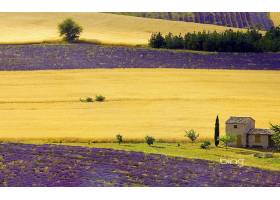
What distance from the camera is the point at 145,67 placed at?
1246 inches

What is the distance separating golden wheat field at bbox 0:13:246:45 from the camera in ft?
103

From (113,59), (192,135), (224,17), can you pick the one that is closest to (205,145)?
(192,135)

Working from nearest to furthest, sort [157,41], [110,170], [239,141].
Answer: [110,170] < [239,141] < [157,41]

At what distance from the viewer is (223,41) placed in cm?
3167

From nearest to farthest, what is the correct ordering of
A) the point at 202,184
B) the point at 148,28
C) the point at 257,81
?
the point at 202,184 → the point at 257,81 → the point at 148,28

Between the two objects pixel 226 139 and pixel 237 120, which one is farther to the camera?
pixel 237 120

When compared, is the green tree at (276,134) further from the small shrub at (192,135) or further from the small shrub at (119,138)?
the small shrub at (119,138)

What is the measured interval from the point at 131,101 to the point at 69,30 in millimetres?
3947

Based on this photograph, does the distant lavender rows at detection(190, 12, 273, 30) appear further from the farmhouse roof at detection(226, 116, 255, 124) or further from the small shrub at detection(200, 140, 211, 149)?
the small shrub at detection(200, 140, 211, 149)

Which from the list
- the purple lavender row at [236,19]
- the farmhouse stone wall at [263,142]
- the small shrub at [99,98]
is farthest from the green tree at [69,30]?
the farmhouse stone wall at [263,142]

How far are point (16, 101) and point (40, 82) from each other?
180 centimetres

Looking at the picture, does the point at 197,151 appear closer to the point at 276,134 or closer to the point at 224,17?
the point at 276,134

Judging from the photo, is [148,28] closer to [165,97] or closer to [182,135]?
[165,97]

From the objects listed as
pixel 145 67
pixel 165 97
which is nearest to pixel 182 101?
pixel 165 97
